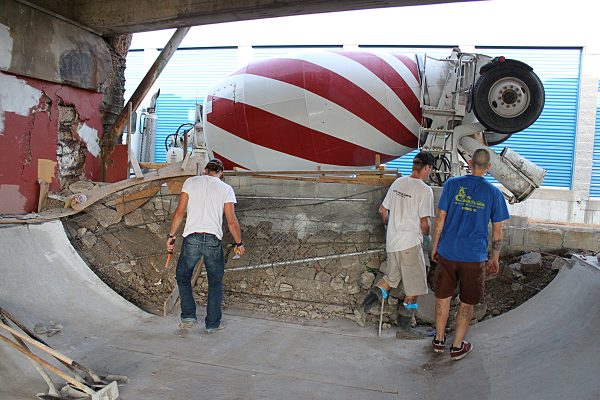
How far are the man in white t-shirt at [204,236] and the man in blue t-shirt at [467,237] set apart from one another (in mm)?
1940

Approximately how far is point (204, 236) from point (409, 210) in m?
2.01

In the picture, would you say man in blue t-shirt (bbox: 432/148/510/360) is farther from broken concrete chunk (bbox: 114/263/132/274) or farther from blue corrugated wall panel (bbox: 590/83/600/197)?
blue corrugated wall panel (bbox: 590/83/600/197)

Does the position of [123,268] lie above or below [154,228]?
below

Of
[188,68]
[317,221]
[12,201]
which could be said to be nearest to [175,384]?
[317,221]

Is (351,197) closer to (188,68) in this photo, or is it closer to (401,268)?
(401,268)

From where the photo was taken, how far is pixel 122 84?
7.38 m

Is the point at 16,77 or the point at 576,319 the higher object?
the point at 16,77

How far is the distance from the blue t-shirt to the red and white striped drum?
2.30m

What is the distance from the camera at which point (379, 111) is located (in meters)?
5.64

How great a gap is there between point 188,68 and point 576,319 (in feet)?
49.2

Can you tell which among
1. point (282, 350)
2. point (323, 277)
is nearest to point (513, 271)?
point (323, 277)

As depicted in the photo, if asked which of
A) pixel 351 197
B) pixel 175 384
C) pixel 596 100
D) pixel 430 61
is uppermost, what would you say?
pixel 596 100

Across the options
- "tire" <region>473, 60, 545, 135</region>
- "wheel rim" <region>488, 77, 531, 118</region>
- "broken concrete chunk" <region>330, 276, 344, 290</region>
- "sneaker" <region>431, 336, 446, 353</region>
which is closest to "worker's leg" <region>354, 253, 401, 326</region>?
"broken concrete chunk" <region>330, 276, 344, 290</region>

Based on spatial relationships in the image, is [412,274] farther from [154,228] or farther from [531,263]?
[154,228]
